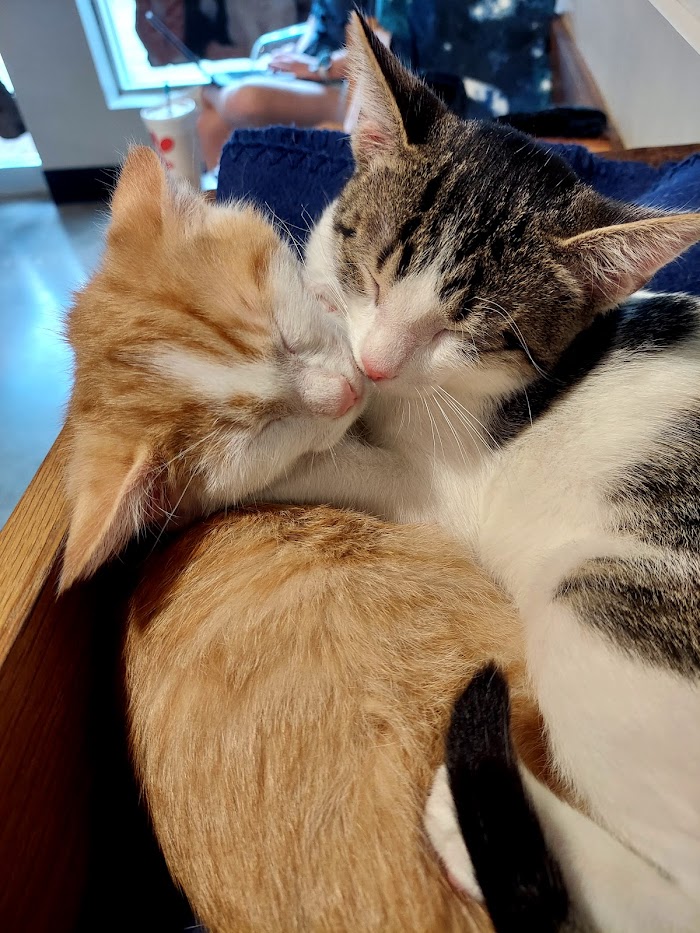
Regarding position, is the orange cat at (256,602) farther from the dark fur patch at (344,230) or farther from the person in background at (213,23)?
the person in background at (213,23)

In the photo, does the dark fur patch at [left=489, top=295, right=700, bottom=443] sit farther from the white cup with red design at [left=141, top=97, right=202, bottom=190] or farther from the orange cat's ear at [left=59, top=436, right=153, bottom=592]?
the white cup with red design at [left=141, top=97, right=202, bottom=190]

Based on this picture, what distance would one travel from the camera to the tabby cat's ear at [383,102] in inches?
36.2

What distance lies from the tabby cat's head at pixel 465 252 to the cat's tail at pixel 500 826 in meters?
0.46

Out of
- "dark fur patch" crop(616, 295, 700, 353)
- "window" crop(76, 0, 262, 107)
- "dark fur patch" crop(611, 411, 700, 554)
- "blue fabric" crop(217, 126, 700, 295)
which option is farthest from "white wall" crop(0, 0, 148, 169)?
"dark fur patch" crop(611, 411, 700, 554)

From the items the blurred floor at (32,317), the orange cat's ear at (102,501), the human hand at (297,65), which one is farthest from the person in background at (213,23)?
the orange cat's ear at (102,501)

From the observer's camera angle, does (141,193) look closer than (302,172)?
Yes

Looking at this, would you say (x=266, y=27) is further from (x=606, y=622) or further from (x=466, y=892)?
(x=466, y=892)

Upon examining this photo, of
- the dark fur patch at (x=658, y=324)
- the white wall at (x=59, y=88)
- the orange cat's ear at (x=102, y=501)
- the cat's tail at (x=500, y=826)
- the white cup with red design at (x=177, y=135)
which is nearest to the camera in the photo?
the cat's tail at (x=500, y=826)

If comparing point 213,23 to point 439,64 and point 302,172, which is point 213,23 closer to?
point 439,64

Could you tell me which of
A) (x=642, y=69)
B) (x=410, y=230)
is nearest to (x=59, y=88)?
(x=642, y=69)

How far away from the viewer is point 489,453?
40.1 inches

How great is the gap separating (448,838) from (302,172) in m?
1.32

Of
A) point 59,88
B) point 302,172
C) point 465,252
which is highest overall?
point 465,252

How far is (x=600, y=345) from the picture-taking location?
100 centimetres
